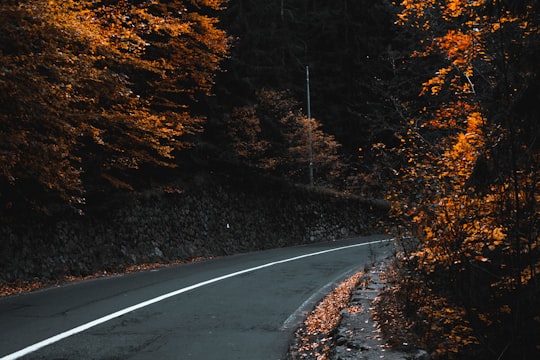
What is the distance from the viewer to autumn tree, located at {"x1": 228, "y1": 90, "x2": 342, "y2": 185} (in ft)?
74.8

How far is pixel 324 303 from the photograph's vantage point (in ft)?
30.1

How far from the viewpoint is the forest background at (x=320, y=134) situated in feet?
15.8

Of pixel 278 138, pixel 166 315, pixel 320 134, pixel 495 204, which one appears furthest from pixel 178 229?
pixel 495 204

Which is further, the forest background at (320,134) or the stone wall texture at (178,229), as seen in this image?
the stone wall texture at (178,229)

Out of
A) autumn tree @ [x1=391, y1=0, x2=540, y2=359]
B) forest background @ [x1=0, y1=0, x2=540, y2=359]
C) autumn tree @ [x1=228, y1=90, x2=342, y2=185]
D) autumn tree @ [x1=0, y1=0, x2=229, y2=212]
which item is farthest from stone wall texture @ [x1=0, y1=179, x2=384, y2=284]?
autumn tree @ [x1=391, y1=0, x2=540, y2=359]

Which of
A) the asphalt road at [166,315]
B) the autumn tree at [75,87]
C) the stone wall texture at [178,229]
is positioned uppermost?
the autumn tree at [75,87]

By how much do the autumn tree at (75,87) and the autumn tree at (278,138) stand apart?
3.93 metres

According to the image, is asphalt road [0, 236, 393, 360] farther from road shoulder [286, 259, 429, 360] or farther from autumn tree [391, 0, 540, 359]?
autumn tree [391, 0, 540, 359]

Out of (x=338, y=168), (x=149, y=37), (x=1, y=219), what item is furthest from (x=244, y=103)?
(x=1, y=219)

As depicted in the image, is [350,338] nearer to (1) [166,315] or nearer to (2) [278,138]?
(1) [166,315]

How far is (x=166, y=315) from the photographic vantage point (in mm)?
7922

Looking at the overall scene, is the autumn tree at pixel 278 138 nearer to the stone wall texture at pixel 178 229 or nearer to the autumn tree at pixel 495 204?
the stone wall texture at pixel 178 229

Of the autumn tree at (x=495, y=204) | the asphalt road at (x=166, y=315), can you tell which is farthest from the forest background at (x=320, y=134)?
the asphalt road at (x=166, y=315)

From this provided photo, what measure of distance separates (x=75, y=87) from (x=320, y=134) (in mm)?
18352
